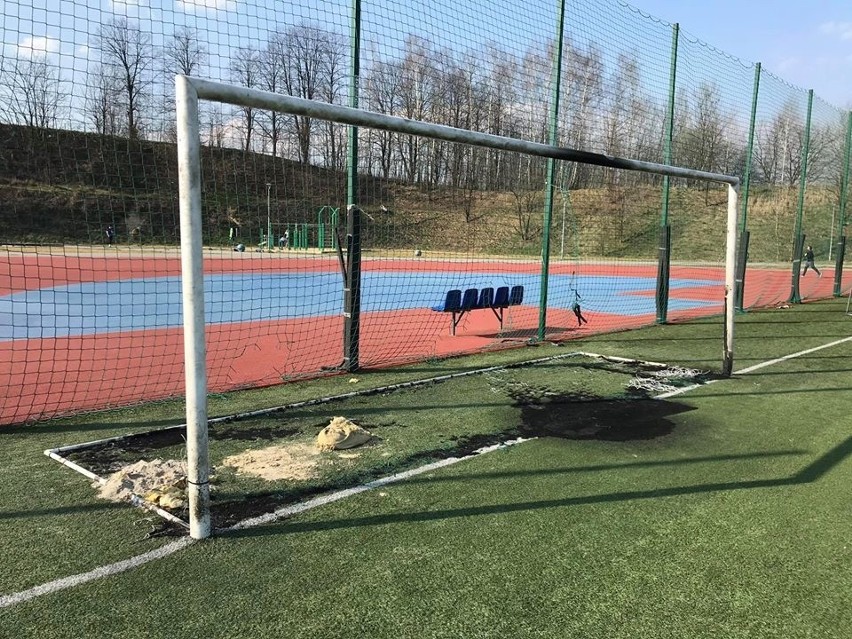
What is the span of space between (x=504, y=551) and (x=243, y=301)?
31.2 ft

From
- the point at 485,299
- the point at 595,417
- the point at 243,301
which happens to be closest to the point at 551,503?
the point at 595,417

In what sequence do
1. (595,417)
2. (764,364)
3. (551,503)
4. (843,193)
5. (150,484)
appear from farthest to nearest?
(843,193) < (764,364) < (595,417) < (150,484) < (551,503)

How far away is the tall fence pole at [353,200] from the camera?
6812mm

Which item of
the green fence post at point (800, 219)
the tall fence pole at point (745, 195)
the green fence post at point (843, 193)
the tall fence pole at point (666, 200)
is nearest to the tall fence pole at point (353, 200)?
the tall fence pole at point (666, 200)

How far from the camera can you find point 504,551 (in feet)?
10.3

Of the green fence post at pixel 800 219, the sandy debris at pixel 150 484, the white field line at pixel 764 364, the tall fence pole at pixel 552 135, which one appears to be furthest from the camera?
the green fence post at pixel 800 219

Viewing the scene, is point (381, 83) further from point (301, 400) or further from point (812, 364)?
point (812, 364)

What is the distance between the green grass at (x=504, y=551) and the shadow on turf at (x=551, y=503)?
0.6 inches

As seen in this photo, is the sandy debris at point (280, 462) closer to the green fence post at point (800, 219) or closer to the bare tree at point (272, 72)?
the bare tree at point (272, 72)

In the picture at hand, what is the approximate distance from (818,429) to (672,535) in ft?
8.87

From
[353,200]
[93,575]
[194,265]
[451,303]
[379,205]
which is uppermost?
[379,205]

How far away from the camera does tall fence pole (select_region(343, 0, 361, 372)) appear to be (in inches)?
268

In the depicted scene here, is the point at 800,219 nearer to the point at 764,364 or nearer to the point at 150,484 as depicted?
the point at 764,364

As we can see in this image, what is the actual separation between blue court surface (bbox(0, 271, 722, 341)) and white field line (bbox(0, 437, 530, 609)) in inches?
164
